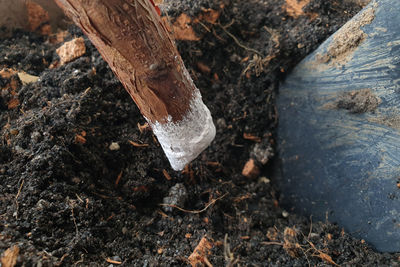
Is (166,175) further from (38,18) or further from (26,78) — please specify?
(38,18)

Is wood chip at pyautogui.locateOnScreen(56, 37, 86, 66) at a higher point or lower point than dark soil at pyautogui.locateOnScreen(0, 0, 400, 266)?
higher

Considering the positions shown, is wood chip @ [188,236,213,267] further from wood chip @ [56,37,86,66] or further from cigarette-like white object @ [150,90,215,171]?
wood chip @ [56,37,86,66]

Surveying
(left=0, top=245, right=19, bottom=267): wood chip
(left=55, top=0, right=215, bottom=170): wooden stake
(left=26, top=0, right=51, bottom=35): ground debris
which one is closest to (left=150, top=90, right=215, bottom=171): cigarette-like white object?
(left=55, top=0, right=215, bottom=170): wooden stake

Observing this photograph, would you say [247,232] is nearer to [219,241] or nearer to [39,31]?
[219,241]

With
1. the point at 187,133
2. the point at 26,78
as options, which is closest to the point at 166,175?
the point at 187,133

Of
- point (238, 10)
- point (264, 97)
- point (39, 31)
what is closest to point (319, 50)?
point (264, 97)
